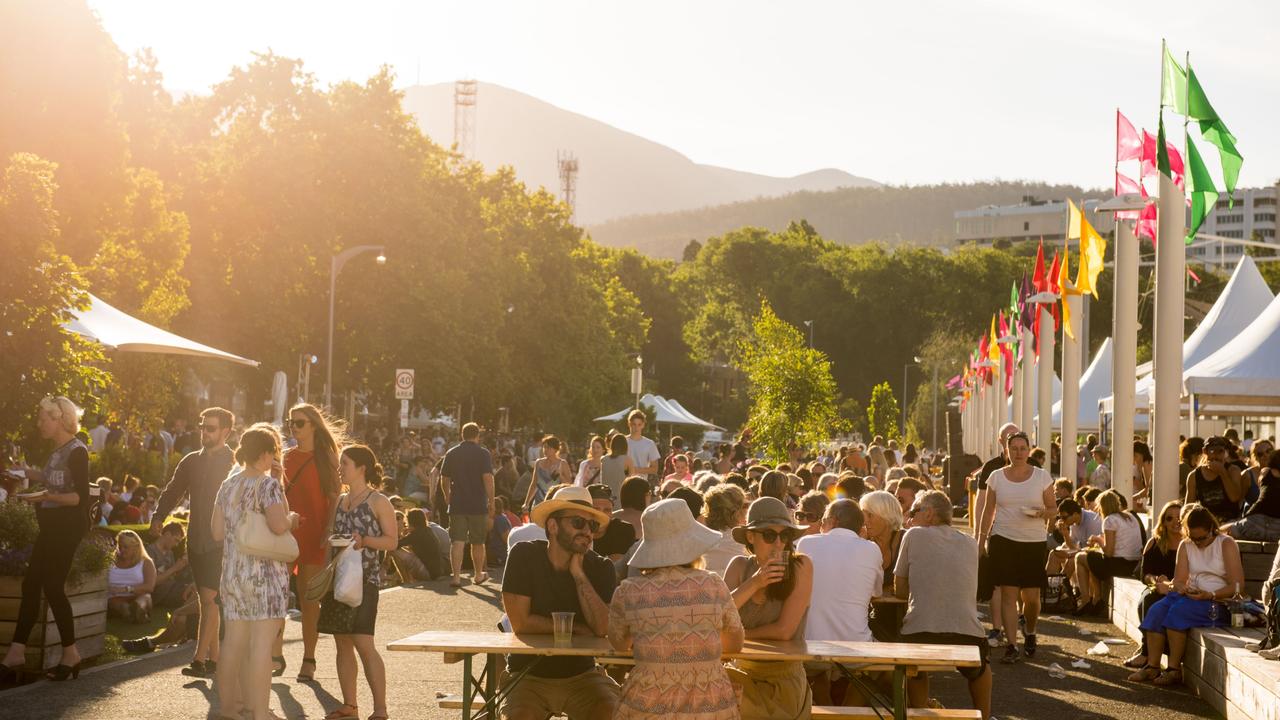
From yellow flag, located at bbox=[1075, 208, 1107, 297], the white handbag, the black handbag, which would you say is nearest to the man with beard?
the black handbag

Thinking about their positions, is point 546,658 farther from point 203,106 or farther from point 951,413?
point 203,106

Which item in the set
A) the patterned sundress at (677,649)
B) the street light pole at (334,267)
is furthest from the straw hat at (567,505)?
the street light pole at (334,267)

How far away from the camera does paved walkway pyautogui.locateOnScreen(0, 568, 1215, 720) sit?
32.3ft

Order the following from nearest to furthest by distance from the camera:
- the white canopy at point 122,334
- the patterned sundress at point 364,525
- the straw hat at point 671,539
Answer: the straw hat at point 671,539 → the patterned sundress at point 364,525 → the white canopy at point 122,334

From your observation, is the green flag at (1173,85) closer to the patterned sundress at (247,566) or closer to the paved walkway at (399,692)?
the paved walkway at (399,692)

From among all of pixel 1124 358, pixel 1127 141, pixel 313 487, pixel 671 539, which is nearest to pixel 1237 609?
pixel 313 487

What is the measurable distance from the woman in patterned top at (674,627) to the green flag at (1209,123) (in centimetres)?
1331

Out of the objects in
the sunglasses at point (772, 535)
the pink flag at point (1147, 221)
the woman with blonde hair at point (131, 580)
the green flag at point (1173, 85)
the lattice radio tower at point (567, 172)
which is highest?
the lattice radio tower at point (567, 172)

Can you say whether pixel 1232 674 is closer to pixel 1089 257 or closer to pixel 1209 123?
pixel 1209 123

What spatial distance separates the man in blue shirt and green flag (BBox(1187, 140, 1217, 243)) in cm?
843

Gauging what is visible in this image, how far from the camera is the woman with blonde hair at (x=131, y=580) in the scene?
14906 mm

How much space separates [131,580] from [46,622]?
4156 millimetres

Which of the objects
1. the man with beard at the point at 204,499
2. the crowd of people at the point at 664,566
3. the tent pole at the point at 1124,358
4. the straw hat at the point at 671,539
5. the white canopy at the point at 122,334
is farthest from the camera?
the tent pole at the point at 1124,358

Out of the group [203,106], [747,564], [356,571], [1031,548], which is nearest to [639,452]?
[1031,548]
